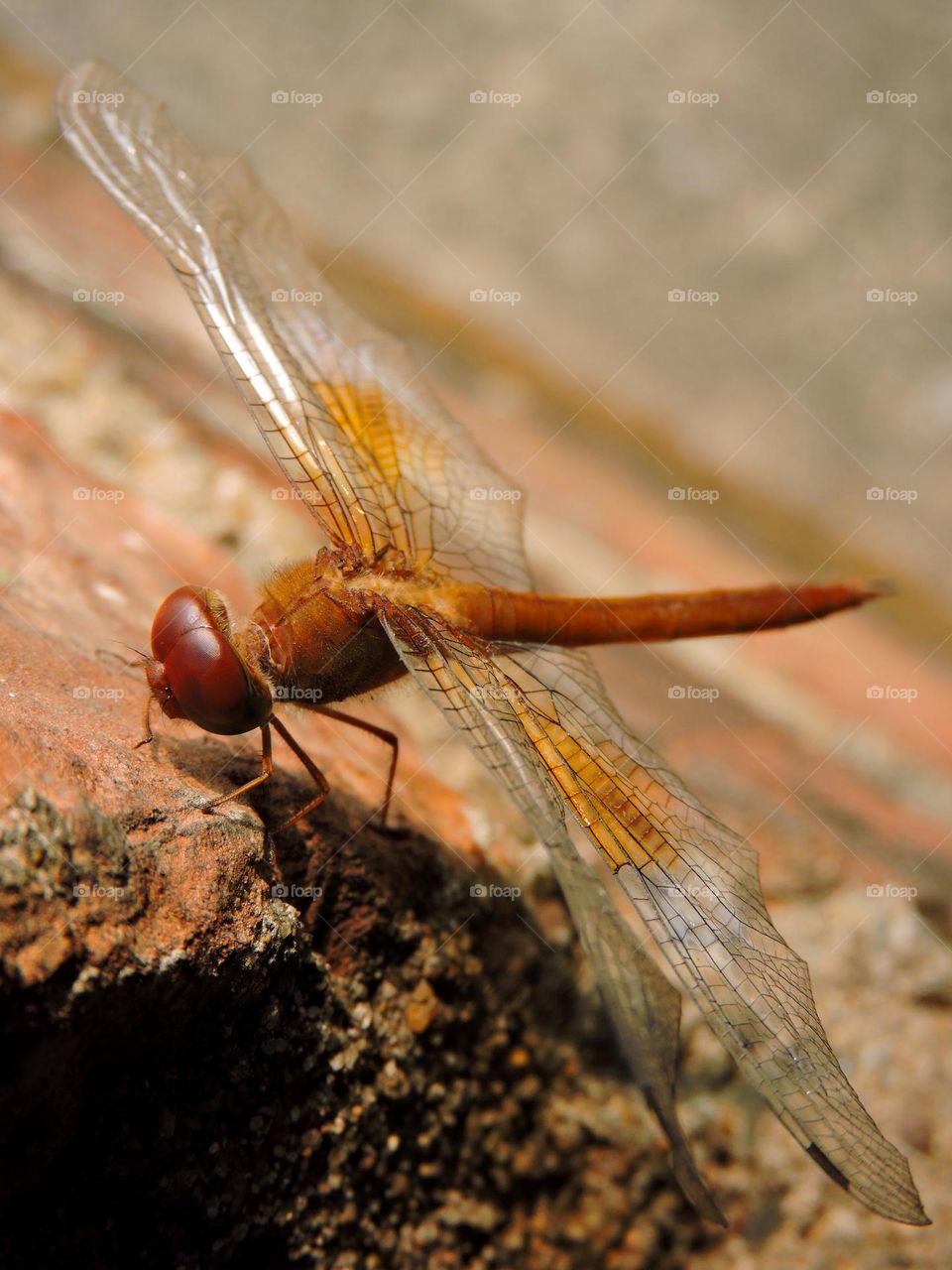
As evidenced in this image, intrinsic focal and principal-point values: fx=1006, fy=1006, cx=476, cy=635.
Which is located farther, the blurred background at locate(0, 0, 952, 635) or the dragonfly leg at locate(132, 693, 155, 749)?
the blurred background at locate(0, 0, 952, 635)

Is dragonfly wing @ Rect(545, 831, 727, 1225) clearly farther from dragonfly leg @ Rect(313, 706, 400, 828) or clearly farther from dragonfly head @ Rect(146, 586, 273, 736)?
dragonfly head @ Rect(146, 586, 273, 736)

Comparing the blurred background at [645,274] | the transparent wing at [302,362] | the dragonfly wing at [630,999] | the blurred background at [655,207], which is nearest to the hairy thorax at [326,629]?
the transparent wing at [302,362]

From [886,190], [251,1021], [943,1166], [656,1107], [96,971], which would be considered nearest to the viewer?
[96,971]

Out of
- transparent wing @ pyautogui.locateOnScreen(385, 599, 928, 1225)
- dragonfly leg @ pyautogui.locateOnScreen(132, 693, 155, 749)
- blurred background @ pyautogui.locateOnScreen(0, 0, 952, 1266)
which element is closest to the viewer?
transparent wing @ pyautogui.locateOnScreen(385, 599, 928, 1225)

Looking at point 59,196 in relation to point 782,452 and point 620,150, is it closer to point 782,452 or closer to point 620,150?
point 620,150

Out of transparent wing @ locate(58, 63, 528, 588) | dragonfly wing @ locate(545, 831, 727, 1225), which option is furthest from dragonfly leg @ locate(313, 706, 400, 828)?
dragonfly wing @ locate(545, 831, 727, 1225)

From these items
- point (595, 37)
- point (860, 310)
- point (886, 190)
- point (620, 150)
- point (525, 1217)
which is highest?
point (595, 37)

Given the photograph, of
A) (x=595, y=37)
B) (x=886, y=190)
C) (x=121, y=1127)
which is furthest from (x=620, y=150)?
(x=121, y=1127)
